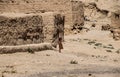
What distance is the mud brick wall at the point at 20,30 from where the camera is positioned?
51.7 ft

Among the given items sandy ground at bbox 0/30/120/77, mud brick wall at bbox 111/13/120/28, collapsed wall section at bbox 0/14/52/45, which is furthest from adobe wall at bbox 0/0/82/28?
sandy ground at bbox 0/30/120/77

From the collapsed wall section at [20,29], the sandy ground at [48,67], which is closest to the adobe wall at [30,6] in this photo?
the collapsed wall section at [20,29]

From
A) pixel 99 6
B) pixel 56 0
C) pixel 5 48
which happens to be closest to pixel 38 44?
pixel 5 48

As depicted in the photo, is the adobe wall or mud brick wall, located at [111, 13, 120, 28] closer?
the adobe wall

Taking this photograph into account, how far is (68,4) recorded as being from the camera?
28.6m

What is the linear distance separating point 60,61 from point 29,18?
3.09 meters

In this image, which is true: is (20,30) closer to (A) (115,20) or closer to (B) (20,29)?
(B) (20,29)

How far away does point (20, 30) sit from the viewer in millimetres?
16266

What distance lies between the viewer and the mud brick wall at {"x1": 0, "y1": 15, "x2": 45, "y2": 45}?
15.8 metres

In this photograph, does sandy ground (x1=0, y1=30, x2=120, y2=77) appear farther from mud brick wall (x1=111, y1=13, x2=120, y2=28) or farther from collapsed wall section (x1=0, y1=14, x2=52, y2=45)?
mud brick wall (x1=111, y1=13, x2=120, y2=28)

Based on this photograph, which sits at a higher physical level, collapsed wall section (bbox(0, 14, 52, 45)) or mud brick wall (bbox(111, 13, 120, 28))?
collapsed wall section (bbox(0, 14, 52, 45))

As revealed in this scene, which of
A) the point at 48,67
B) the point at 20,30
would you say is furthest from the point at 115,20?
the point at 48,67

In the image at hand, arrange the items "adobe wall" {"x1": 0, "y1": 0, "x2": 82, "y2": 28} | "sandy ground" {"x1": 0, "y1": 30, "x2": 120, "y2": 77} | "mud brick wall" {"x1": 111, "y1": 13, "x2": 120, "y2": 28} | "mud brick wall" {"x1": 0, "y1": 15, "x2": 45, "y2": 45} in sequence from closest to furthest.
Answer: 1. "sandy ground" {"x1": 0, "y1": 30, "x2": 120, "y2": 77}
2. "mud brick wall" {"x1": 0, "y1": 15, "x2": 45, "y2": 45}
3. "adobe wall" {"x1": 0, "y1": 0, "x2": 82, "y2": 28}
4. "mud brick wall" {"x1": 111, "y1": 13, "x2": 120, "y2": 28}

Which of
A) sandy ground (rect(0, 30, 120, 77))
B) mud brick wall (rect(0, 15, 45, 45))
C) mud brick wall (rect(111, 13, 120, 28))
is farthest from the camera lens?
mud brick wall (rect(111, 13, 120, 28))
